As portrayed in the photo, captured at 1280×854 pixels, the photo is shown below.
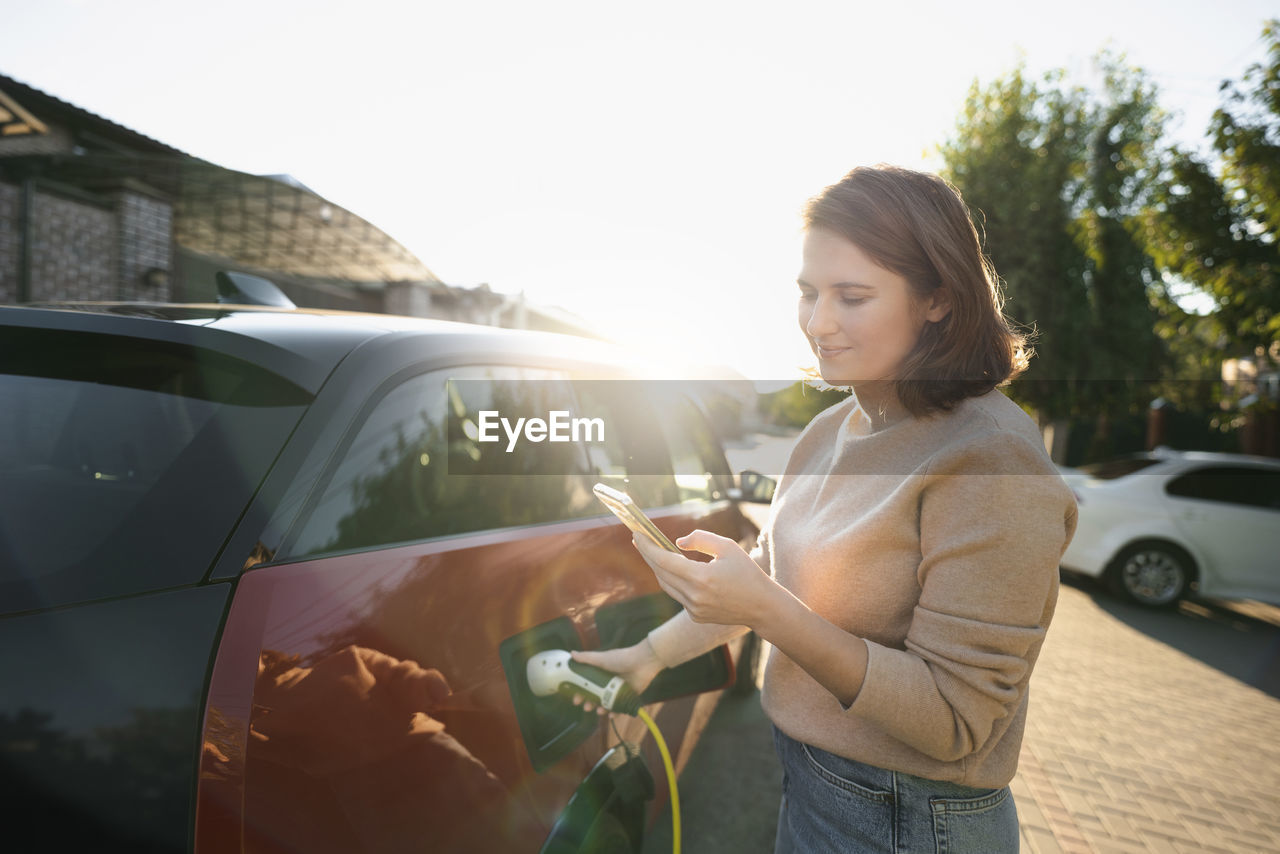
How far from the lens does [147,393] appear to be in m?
1.38

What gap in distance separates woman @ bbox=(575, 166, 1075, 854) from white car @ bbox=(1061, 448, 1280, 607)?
7.08 metres

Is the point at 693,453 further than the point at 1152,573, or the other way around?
the point at 1152,573

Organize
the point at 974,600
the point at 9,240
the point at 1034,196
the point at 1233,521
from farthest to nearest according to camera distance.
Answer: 1. the point at 1034,196
2. the point at 9,240
3. the point at 1233,521
4. the point at 974,600

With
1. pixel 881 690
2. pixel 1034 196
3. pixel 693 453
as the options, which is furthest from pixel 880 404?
pixel 1034 196

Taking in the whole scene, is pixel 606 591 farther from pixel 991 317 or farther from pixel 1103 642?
pixel 1103 642

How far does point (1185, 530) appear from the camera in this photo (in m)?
6.88

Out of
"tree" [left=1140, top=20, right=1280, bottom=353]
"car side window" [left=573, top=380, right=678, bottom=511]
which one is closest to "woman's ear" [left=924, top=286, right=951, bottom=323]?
"car side window" [left=573, top=380, right=678, bottom=511]

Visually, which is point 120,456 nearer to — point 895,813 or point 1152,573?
point 895,813

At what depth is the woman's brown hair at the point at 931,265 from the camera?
122cm

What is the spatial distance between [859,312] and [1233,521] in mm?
7648

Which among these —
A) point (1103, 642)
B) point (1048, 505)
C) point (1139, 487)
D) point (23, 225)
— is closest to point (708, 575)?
point (1048, 505)

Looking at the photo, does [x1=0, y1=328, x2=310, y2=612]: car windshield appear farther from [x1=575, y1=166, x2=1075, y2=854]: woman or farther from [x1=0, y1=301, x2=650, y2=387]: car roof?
[x1=575, y1=166, x2=1075, y2=854]: woman

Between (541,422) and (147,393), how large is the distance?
3.07 feet

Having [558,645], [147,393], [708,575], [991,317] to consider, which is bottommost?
[558,645]
